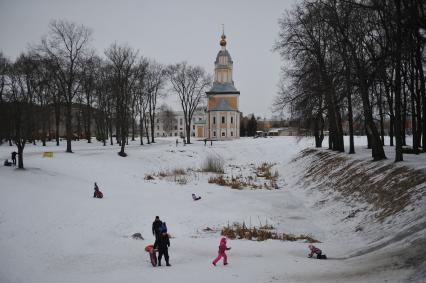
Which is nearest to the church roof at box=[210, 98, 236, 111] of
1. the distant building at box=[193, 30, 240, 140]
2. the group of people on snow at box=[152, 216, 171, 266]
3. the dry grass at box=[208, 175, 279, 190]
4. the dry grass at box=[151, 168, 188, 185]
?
the distant building at box=[193, 30, 240, 140]

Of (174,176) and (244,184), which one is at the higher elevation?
(174,176)

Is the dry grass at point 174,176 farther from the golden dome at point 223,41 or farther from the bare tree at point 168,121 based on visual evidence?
the bare tree at point 168,121

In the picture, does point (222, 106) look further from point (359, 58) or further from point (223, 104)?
point (359, 58)

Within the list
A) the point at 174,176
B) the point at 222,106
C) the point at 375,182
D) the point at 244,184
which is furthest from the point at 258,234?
the point at 222,106

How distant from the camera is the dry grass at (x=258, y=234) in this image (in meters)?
12.0

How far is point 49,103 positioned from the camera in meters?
42.6

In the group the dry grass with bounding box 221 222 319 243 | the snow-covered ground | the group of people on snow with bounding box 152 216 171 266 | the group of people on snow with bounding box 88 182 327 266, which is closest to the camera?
the snow-covered ground

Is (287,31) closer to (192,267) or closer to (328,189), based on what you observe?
(328,189)

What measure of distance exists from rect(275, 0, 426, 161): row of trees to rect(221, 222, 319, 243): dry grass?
8.13 metres

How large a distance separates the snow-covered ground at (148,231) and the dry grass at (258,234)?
0.47 m

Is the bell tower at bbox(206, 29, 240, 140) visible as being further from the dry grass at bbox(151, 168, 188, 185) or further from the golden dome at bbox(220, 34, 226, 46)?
the dry grass at bbox(151, 168, 188, 185)

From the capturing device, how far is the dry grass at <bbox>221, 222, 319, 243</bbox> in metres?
12.0

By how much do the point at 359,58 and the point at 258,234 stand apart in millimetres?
11801

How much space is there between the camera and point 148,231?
13.1 meters
